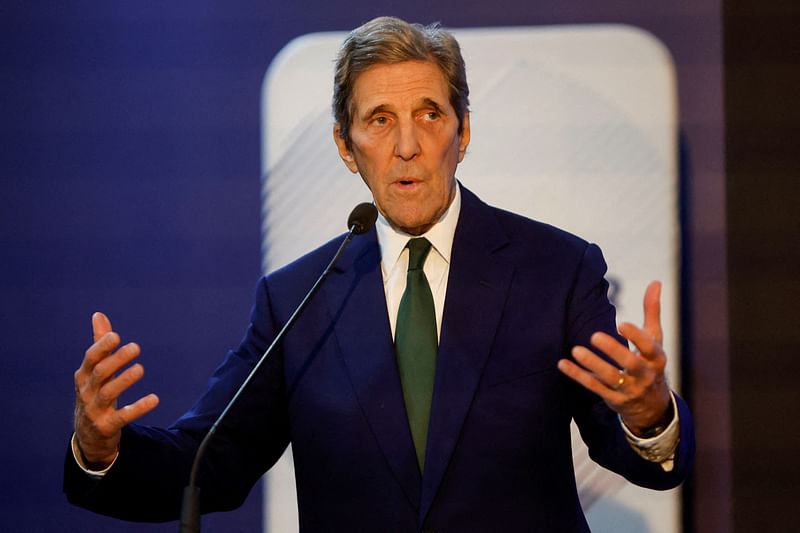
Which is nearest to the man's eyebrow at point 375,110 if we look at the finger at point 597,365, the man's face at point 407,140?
the man's face at point 407,140

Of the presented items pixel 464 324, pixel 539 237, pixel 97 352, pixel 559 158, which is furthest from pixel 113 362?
pixel 559 158

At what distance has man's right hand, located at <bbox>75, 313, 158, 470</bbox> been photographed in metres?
1.23

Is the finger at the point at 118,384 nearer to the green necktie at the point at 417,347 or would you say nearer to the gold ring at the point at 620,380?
the green necktie at the point at 417,347

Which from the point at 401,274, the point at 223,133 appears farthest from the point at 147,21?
the point at 401,274

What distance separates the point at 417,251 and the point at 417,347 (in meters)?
0.19

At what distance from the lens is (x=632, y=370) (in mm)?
1157

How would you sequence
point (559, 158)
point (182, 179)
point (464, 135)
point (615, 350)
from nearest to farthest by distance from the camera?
point (615, 350), point (464, 135), point (559, 158), point (182, 179)

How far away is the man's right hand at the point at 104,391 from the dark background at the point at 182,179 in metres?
0.84

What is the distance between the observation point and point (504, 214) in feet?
5.60

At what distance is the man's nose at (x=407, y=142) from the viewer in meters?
1.58

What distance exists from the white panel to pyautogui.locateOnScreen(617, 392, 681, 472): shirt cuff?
72 centimetres

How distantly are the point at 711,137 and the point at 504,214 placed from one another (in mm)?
635

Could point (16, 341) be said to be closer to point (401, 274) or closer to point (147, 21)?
point (147, 21)

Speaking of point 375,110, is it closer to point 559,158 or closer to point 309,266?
point 309,266
